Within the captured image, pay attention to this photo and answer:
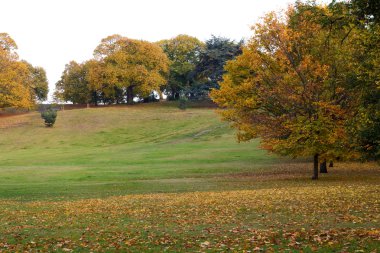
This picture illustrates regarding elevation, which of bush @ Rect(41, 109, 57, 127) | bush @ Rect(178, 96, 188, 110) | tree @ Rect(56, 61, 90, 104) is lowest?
bush @ Rect(41, 109, 57, 127)

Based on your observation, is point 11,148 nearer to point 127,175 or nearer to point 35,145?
point 35,145

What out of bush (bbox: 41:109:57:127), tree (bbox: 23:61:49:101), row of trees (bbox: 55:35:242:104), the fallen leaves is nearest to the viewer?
the fallen leaves

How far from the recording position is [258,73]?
30500 millimetres

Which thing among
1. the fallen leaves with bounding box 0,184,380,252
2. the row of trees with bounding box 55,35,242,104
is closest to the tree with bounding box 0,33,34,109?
the row of trees with bounding box 55,35,242,104

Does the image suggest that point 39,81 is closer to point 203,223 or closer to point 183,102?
point 183,102

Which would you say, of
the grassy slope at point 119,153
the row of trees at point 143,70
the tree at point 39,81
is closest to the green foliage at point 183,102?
the grassy slope at point 119,153

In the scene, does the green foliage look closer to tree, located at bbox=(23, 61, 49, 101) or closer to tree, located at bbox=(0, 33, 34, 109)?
tree, located at bbox=(0, 33, 34, 109)

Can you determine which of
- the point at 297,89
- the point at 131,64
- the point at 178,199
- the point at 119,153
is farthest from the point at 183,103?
the point at 178,199

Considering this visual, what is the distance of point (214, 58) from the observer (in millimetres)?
92375

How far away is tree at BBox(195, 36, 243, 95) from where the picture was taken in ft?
301

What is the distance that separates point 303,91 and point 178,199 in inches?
456

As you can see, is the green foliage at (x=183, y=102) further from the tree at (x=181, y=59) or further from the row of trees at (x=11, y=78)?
the row of trees at (x=11, y=78)

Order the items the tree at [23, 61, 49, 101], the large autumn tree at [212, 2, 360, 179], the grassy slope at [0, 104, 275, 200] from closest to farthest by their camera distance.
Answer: the large autumn tree at [212, 2, 360, 179], the grassy slope at [0, 104, 275, 200], the tree at [23, 61, 49, 101]

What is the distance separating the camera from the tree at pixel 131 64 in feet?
314
